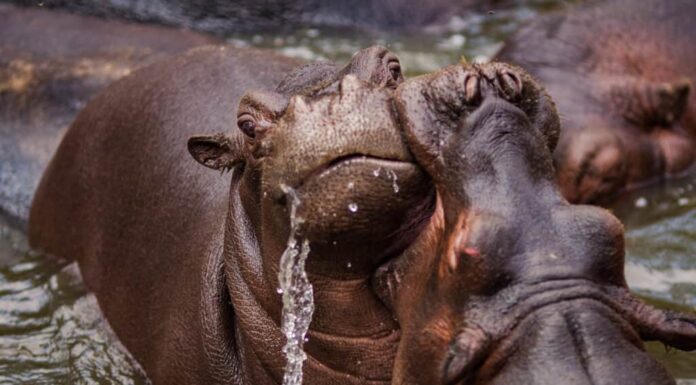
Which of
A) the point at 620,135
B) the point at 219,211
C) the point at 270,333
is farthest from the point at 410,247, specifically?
the point at 620,135

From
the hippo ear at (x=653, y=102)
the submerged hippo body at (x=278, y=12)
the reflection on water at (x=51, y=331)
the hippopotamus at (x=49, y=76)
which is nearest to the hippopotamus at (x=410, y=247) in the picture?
the reflection on water at (x=51, y=331)

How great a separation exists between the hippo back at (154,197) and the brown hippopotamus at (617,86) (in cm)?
246

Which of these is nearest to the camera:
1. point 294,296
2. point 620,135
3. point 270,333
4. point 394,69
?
point 294,296

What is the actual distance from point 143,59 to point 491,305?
304 cm

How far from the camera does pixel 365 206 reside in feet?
6.70

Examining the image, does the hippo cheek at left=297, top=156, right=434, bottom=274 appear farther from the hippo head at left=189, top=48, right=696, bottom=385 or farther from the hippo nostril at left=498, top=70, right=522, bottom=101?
the hippo nostril at left=498, top=70, right=522, bottom=101

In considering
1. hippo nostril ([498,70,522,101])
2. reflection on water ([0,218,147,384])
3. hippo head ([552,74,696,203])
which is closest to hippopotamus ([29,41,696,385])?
hippo nostril ([498,70,522,101])

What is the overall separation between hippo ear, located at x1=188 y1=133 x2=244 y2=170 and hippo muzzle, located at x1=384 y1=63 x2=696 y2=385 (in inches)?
24.0

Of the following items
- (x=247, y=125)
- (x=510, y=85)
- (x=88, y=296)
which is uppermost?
(x=510, y=85)

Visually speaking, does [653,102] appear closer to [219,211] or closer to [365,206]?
[219,211]

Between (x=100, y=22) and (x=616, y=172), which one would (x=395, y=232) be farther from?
(x=616, y=172)

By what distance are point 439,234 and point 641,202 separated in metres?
3.87

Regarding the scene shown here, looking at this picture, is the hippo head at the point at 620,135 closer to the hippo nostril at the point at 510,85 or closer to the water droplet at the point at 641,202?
the water droplet at the point at 641,202

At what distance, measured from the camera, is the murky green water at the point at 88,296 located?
11.7 ft
